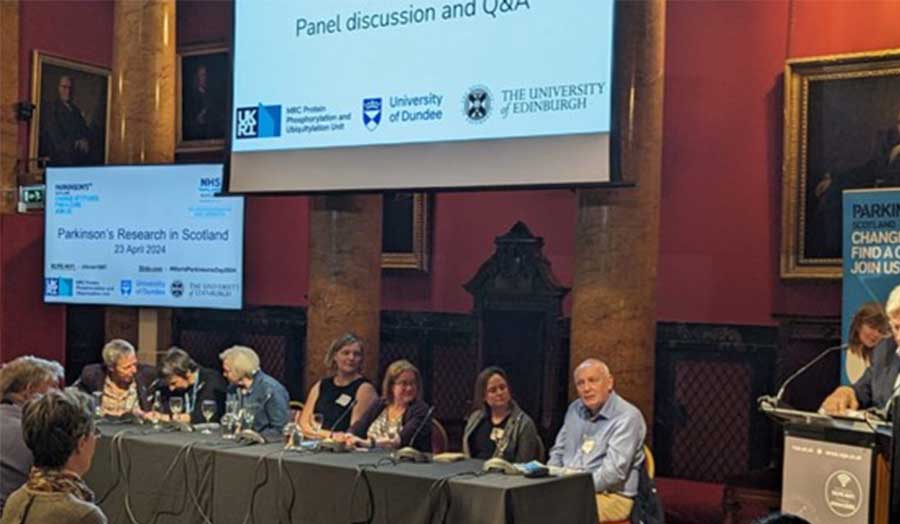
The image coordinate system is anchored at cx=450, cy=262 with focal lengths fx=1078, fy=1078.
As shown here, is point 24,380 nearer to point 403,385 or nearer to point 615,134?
point 403,385

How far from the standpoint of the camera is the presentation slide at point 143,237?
23.7 feet

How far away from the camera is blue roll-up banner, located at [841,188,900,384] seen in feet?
17.0

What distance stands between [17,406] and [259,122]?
10.1 ft

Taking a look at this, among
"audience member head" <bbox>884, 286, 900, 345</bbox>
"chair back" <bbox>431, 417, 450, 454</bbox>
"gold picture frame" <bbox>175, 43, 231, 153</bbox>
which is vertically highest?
"gold picture frame" <bbox>175, 43, 231, 153</bbox>

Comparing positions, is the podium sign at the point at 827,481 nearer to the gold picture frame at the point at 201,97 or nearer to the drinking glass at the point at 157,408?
the drinking glass at the point at 157,408

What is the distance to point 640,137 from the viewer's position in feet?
17.8

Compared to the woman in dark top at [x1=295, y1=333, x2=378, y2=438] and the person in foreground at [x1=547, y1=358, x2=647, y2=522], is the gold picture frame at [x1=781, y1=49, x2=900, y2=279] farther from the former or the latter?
the woman in dark top at [x1=295, y1=333, x2=378, y2=438]

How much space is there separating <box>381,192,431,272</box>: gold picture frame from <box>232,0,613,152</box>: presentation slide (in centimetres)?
202

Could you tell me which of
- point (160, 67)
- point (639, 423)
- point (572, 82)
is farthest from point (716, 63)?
point (160, 67)

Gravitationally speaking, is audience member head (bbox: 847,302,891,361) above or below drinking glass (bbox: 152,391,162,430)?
above

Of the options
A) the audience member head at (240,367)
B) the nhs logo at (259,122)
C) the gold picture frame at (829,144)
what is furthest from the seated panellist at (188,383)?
the gold picture frame at (829,144)

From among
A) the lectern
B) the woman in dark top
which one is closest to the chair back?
the woman in dark top

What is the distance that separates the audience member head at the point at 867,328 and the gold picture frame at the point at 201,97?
5.68 metres

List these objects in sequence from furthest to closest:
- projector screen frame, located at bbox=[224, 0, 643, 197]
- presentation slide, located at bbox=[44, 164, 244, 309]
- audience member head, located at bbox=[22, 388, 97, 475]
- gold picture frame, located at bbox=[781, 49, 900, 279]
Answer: presentation slide, located at bbox=[44, 164, 244, 309], gold picture frame, located at bbox=[781, 49, 900, 279], projector screen frame, located at bbox=[224, 0, 643, 197], audience member head, located at bbox=[22, 388, 97, 475]
